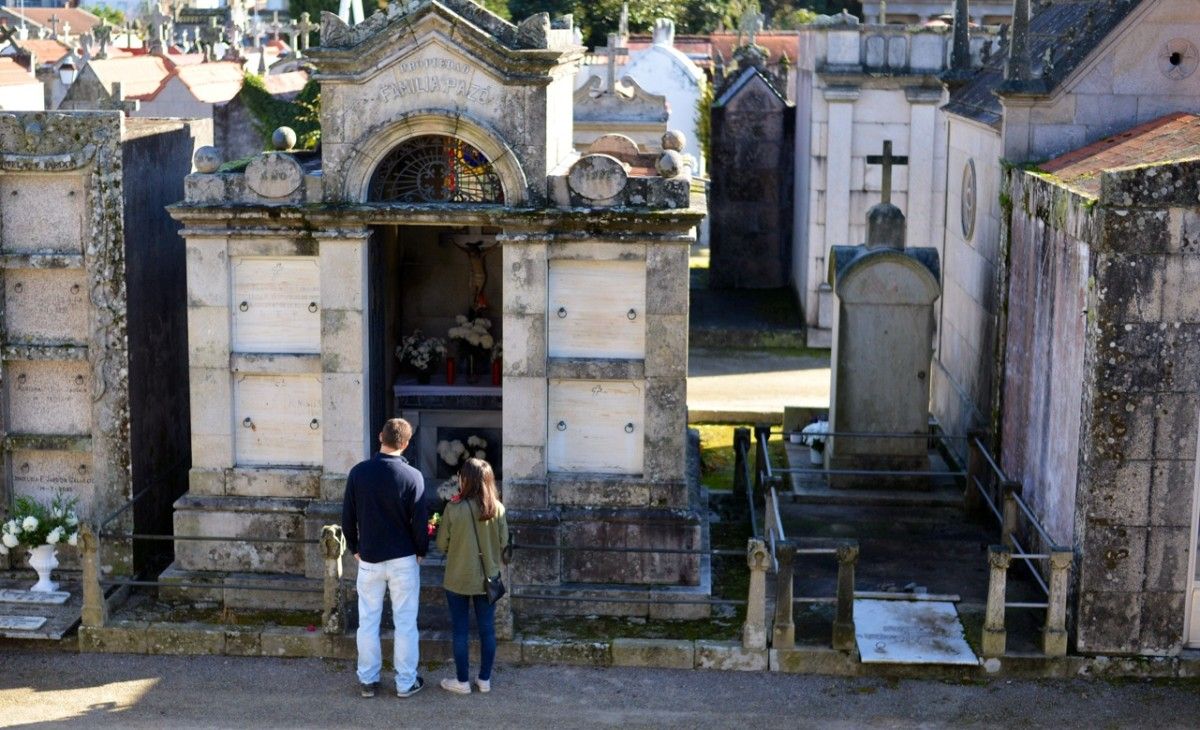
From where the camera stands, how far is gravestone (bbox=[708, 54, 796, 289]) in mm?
27500

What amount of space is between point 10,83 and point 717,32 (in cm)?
3176

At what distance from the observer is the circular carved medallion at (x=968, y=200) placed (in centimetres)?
1700

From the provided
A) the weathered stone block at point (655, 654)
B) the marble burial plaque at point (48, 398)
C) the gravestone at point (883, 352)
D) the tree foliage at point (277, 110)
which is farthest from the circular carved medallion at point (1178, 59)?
the tree foliage at point (277, 110)

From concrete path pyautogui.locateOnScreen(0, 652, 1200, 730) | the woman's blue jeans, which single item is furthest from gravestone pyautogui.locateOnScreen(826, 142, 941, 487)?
the woman's blue jeans

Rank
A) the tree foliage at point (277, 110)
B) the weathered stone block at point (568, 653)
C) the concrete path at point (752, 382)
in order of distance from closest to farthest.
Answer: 1. the weathered stone block at point (568, 653)
2. the concrete path at point (752, 382)
3. the tree foliage at point (277, 110)

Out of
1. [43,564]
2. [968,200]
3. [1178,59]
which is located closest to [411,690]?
[43,564]

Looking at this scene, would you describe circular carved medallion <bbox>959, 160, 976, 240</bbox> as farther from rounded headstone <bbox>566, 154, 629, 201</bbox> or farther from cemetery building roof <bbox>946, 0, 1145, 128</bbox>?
rounded headstone <bbox>566, 154, 629, 201</bbox>

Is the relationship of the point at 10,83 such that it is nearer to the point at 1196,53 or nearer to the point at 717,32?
the point at 1196,53

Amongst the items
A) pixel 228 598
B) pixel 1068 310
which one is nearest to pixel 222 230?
pixel 228 598

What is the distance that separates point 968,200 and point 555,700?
828 centimetres

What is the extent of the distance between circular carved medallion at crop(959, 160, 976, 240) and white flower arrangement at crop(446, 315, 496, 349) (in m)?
5.21

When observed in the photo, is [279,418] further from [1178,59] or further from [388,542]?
[1178,59]

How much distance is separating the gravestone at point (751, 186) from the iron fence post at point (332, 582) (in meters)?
16.5

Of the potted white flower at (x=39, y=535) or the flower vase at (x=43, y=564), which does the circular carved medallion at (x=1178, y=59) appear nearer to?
the potted white flower at (x=39, y=535)
